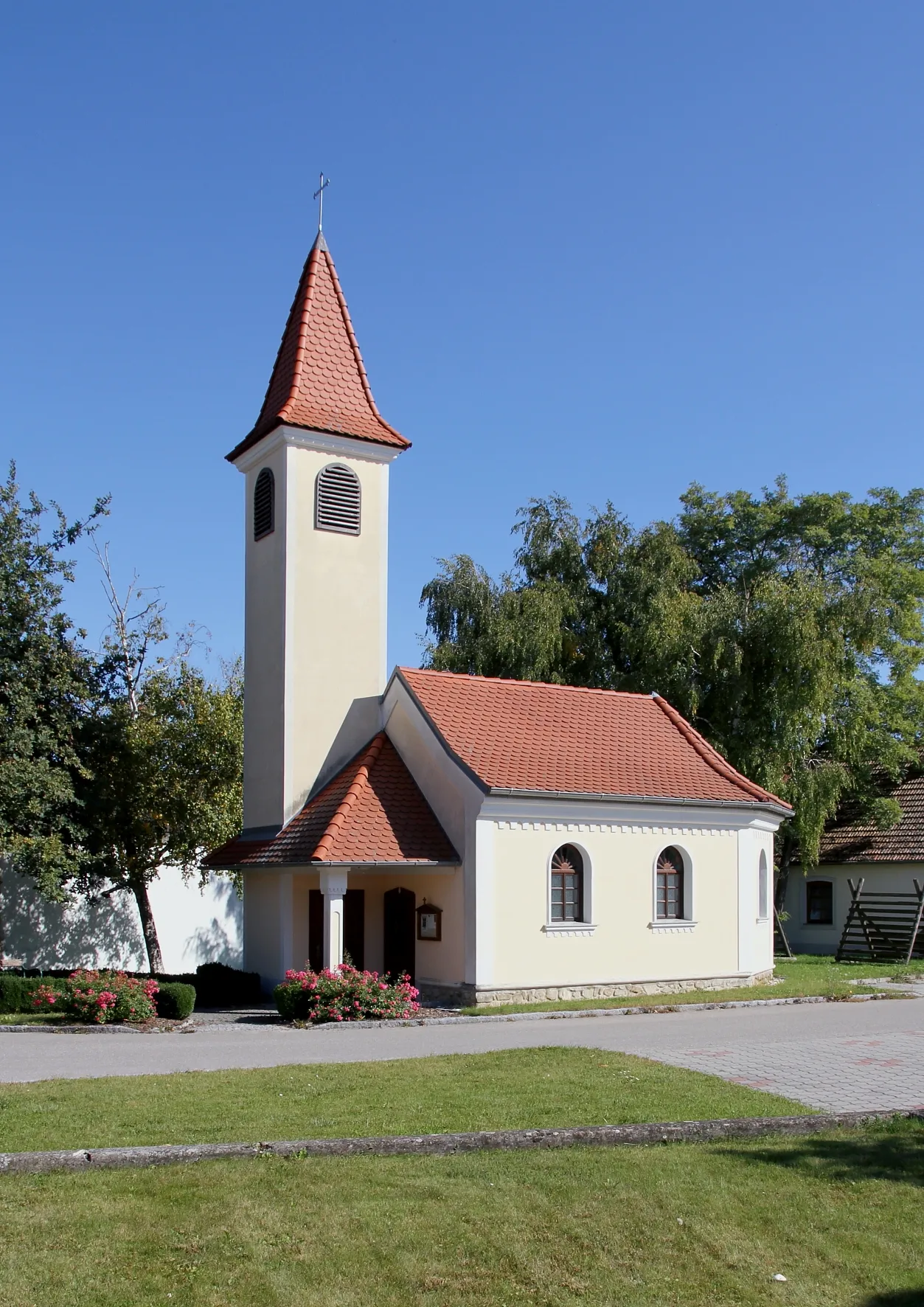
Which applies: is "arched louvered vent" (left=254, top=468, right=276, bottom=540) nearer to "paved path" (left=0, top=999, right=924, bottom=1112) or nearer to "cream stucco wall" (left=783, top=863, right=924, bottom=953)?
"paved path" (left=0, top=999, right=924, bottom=1112)

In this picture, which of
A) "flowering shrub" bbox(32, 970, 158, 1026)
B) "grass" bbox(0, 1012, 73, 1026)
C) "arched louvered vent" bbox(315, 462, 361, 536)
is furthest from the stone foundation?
"arched louvered vent" bbox(315, 462, 361, 536)

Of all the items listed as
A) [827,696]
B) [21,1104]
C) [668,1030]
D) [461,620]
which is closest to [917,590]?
[827,696]

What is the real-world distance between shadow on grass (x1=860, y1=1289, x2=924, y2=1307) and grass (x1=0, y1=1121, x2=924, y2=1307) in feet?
0.04

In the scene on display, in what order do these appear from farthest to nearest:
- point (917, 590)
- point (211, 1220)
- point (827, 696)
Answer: point (917, 590)
point (827, 696)
point (211, 1220)

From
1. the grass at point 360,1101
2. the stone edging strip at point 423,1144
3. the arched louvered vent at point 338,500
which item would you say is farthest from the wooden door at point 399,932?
the stone edging strip at point 423,1144

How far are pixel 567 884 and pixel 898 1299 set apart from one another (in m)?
15.9

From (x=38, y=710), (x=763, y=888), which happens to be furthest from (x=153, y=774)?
(x=763, y=888)

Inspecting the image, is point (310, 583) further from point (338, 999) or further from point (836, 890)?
point (836, 890)

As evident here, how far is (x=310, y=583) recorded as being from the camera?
79.3 ft

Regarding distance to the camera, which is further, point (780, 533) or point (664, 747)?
point (780, 533)

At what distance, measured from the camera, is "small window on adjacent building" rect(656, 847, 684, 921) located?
23.7m

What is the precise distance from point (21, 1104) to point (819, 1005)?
14.9 m

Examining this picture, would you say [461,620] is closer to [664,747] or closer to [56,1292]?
[664,747]

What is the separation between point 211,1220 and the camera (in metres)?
7.28
